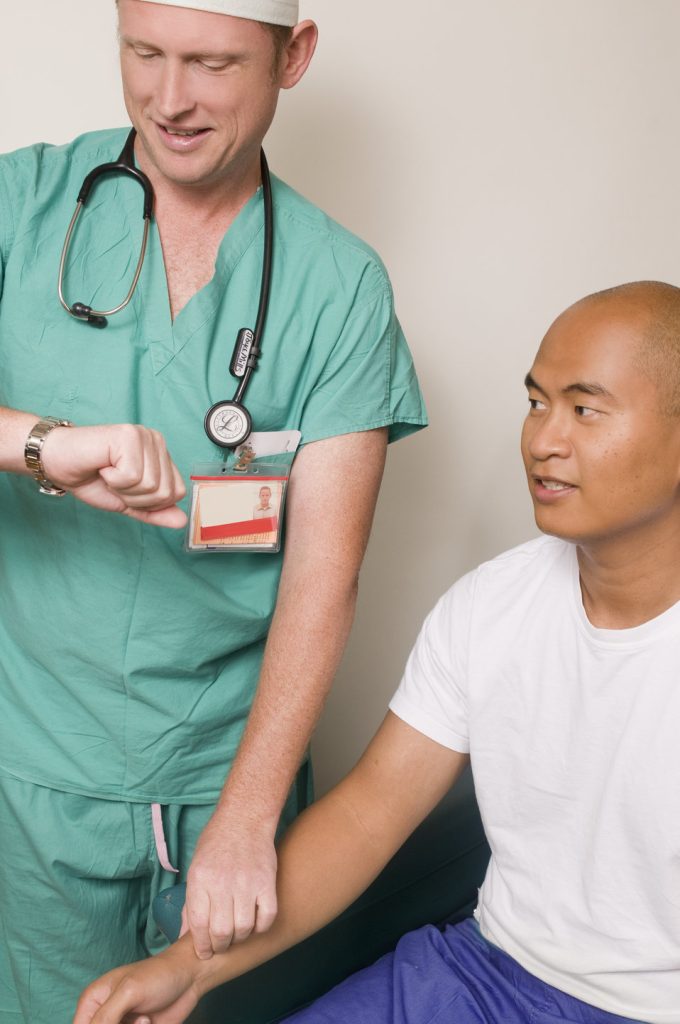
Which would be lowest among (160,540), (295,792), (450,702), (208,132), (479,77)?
(295,792)

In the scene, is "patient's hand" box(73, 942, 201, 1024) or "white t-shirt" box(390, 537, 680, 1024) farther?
"white t-shirt" box(390, 537, 680, 1024)

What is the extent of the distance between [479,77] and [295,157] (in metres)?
0.44

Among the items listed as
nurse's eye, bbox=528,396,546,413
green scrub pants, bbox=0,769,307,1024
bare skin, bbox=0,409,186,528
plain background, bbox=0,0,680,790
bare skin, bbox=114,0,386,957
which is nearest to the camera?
bare skin, bbox=0,409,186,528

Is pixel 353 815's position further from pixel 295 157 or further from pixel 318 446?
pixel 295 157

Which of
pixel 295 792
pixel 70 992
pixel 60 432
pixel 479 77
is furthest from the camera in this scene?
pixel 479 77

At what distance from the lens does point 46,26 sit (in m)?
1.84

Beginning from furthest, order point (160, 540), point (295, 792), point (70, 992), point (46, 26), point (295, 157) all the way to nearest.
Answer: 1. point (295, 157)
2. point (46, 26)
3. point (295, 792)
4. point (70, 992)
5. point (160, 540)

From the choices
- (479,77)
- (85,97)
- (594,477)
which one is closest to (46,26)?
(85,97)

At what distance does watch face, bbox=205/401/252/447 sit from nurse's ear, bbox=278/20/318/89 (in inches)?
16.4

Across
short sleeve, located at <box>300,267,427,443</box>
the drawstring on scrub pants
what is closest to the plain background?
short sleeve, located at <box>300,267,427,443</box>

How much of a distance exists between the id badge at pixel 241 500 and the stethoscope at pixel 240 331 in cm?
3

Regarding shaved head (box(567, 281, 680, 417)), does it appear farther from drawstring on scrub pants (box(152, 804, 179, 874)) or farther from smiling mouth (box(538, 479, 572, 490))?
drawstring on scrub pants (box(152, 804, 179, 874))

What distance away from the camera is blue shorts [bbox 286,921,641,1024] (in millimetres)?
1389

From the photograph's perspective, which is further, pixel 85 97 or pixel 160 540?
pixel 85 97
